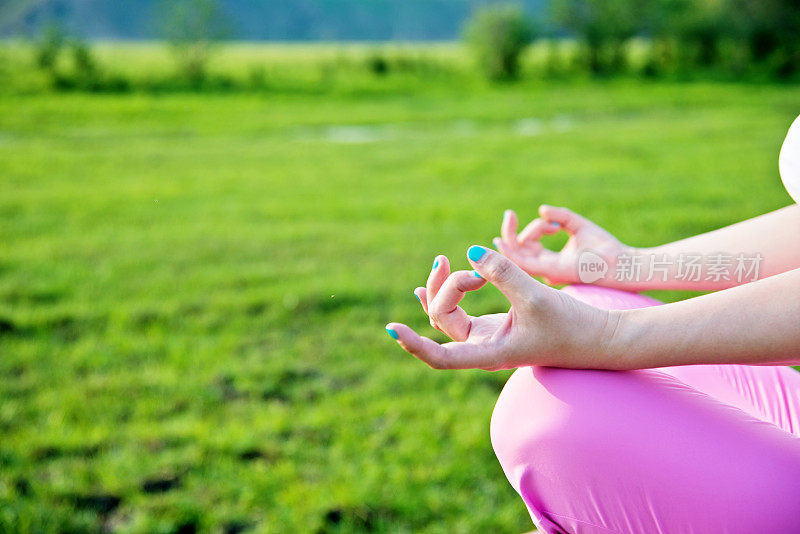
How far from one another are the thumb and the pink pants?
0.41ft

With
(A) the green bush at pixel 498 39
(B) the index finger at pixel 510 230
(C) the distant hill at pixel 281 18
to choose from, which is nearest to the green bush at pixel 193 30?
(C) the distant hill at pixel 281 18

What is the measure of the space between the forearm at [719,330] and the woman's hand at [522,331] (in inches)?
1.2

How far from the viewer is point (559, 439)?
91 centimetres

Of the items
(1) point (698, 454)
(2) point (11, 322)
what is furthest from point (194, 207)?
(1) point (698, 454)

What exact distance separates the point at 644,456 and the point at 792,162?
1.63 ft

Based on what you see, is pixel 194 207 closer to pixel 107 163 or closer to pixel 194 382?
pixel 107 163

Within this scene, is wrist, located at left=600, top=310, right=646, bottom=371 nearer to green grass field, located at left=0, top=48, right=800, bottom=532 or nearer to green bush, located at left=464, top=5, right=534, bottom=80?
green grass field, located at left=0, top=48, right=800, bottom=532

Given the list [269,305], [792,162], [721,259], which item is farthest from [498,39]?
[792,162]

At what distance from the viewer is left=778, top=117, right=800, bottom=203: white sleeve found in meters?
1.04

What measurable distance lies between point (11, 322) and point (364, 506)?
2200 mm

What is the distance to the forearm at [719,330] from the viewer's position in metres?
0.86

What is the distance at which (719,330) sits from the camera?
876 millimetres

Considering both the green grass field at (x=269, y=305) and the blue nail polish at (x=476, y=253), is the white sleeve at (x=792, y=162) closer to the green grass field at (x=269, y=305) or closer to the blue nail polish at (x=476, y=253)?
the blue nail polish at (x=476, y=253)

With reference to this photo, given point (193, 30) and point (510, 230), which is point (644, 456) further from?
point (193, 30)
